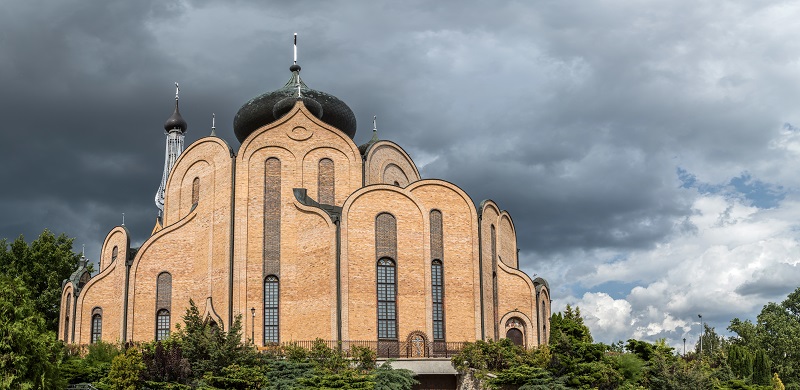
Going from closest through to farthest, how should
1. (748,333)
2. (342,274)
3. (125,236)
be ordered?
(342,274), (125,236), (748,333)

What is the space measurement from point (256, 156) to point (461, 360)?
13.8m

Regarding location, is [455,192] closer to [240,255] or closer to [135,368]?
[240,255]

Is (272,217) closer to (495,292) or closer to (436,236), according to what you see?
(436,236)

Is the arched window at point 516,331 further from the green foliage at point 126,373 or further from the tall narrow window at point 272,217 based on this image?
the green foliage at point 126,373

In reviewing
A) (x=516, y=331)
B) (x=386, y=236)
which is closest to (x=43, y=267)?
(x=386, y=236)

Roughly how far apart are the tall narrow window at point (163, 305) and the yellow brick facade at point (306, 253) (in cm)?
12

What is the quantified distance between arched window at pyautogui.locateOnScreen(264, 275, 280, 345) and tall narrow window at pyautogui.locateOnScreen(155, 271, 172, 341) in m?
5.62

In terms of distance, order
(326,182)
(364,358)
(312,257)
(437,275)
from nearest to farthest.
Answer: (364,358), (312,257), (437,275), (326,182)

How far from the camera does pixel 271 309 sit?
37.2m

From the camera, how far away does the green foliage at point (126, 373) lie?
1098 inches

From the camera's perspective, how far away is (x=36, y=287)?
49.7 meters

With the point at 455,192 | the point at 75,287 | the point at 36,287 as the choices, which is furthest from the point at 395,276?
the point at 36,287

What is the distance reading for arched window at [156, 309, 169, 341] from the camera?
131 feet

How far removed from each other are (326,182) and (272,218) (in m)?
3.26
